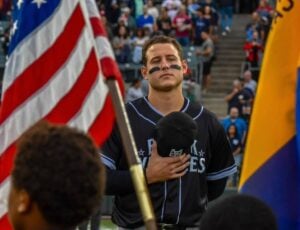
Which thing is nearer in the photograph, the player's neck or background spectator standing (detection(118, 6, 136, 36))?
the player's neck

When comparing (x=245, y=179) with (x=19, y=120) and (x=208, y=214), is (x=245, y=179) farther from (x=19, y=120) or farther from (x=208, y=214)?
(x=208, y=214)

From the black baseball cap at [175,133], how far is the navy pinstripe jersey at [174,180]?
139mm

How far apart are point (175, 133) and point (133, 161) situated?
1.90m

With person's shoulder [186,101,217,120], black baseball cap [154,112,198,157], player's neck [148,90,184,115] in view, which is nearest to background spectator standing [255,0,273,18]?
person's shoulder [186,101,217,120]

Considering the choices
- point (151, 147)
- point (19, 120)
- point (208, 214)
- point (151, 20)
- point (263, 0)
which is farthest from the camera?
point (263, 0)

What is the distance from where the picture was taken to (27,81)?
19.2 ft

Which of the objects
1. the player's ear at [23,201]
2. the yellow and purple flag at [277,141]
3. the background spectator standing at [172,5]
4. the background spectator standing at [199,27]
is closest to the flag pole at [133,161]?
the player's ear at [23,201]

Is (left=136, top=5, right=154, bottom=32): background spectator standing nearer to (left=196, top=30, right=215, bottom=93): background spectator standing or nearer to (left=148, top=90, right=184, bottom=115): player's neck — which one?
(left=196, top=30, right=215, bottom=93): background spectator standing

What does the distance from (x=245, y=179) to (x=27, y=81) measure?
4.01ft

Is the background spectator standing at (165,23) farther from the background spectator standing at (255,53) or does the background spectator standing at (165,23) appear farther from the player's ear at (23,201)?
the player's ear at (23,201)

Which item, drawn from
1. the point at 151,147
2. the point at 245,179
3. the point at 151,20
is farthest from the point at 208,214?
the point at 151,20

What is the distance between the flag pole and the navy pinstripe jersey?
1583 mm

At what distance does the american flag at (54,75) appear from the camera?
5770mm

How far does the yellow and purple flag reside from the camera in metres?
5.95
